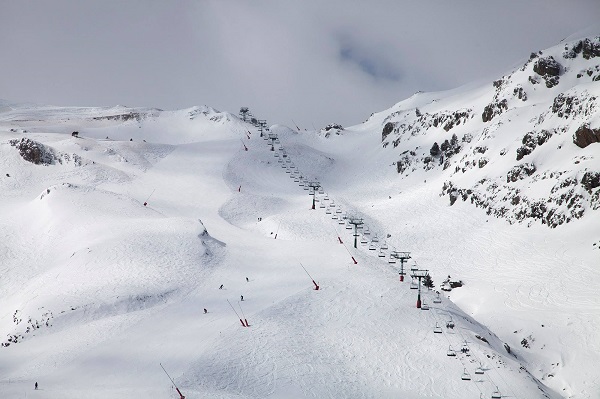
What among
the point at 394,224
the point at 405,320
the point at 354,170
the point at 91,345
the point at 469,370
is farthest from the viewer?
the point at 354,170

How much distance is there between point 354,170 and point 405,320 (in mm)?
72946

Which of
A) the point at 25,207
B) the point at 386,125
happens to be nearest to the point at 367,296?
the point at 25,207

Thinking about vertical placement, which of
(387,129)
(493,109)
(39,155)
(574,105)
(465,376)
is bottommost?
(465,376)

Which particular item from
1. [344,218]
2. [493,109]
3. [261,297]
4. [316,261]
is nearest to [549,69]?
[493,109]

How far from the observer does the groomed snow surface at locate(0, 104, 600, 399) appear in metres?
30.0

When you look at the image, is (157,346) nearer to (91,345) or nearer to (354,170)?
(91,345)

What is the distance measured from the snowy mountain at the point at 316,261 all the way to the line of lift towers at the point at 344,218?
0.54 metres

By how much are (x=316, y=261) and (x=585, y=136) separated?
119 ft

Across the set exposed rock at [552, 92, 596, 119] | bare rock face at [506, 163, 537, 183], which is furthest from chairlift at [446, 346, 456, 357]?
exposed rock at [552, 92, 596, 119]

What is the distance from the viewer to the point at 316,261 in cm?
4703

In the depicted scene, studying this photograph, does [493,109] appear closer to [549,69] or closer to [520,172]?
[549,69]

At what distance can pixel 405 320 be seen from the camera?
121ft

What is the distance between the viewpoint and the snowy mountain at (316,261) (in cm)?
3092

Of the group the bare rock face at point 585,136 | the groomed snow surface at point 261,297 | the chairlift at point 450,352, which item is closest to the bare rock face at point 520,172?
the bare rock face at point 585,136
